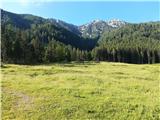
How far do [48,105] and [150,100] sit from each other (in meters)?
9.34

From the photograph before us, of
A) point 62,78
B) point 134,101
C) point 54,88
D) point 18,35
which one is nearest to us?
point 134,101

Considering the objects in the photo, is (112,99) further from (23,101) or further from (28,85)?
(28,85)

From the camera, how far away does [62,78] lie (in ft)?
136

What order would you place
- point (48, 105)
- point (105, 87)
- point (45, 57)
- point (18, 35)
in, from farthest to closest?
point (45, 57) → point (18, 35) → point (105, 87) → point (48, 105)

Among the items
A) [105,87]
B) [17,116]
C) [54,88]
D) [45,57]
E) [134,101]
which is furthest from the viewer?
[45,57]

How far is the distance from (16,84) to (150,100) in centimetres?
1467

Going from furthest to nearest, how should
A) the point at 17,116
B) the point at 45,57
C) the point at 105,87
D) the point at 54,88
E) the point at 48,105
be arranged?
the point at 45,57, the point at 105,87, the point at 54,88, the point at 48,105, the point at 17,116

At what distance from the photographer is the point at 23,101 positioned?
2755cm

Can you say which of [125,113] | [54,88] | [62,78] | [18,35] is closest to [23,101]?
[54,88]

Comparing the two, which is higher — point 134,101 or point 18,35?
point 18,35

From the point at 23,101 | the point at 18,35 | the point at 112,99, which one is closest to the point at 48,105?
the point at 23,101

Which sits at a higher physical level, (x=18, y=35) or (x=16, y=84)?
(x=18, y=35)

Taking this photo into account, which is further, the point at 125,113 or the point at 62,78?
the point at 62,78

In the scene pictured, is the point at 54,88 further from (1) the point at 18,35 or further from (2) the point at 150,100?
(1) the point at 18,35
